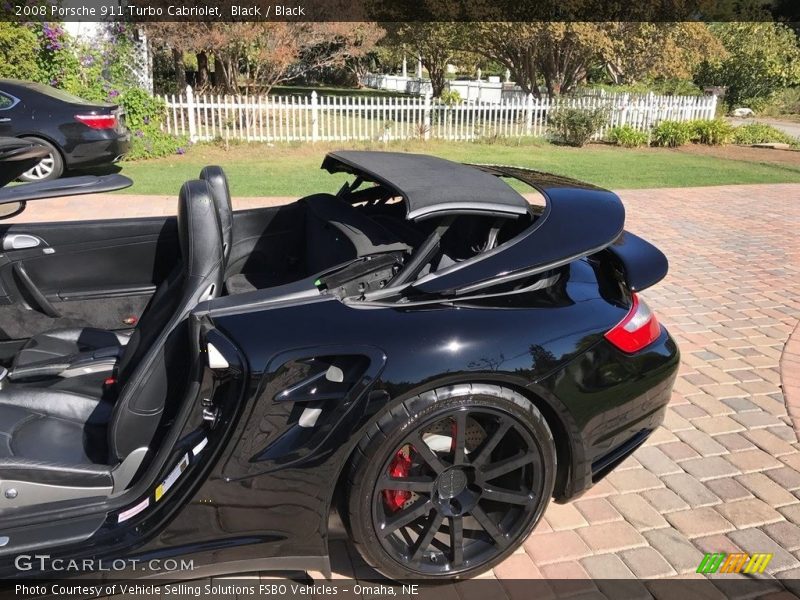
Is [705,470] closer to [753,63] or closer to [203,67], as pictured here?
[203,67]

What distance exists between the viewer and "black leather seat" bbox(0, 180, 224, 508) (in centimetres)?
222

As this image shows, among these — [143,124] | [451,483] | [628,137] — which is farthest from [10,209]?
[628,137]

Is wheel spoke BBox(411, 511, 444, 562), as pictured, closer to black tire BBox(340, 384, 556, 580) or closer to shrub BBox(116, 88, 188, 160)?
black tire BBox(340, 384, 556, 580)

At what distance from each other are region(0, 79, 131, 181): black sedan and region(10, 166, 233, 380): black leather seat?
6961mm

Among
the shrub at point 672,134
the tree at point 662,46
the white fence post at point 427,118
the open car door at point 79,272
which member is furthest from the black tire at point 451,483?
the tree at point 662,46

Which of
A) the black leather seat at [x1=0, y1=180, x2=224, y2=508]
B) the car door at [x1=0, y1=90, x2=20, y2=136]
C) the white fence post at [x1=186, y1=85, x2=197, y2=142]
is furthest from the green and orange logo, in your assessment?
the white fence post at [x1=186, y1=85, x2=197, y2=142]

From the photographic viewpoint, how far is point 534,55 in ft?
68.5

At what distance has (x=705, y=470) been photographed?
3.16m

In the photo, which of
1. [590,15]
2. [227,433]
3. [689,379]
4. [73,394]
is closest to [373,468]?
[227,433]

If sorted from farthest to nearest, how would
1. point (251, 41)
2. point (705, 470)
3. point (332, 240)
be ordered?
1. point (251, 41)
2. point (705, 470)
3. point (332, 240)

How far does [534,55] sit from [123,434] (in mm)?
21012

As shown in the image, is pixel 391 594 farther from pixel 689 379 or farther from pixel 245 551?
pixel 689 379

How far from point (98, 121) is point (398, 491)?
9.20 m

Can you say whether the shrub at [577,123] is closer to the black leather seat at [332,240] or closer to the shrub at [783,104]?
the black leather seat at [332,240]
